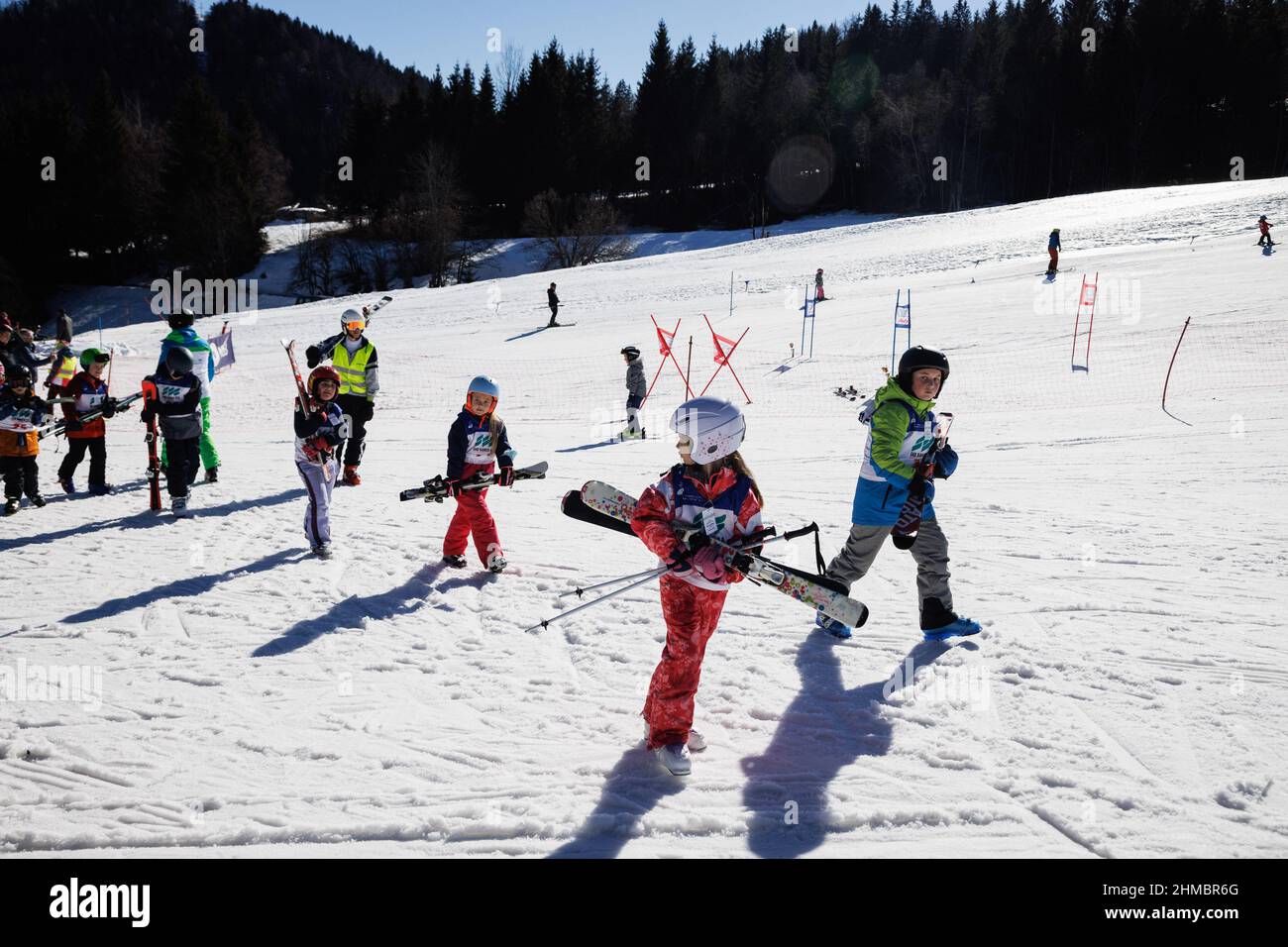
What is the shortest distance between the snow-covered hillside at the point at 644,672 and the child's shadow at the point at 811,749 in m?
0.02

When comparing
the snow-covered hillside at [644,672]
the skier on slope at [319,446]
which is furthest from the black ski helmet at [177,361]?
the skier on slope at [319,446]

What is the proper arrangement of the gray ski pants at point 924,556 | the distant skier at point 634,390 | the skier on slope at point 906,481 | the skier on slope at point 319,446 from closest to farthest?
the skier on slope at point 906,481, the gray ski pants at point 924,556, the skier on slope at point 319,446, the distant skier at point 634,390

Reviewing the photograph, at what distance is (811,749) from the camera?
4.13m

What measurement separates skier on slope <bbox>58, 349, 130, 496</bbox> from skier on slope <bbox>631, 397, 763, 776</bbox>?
317 inches

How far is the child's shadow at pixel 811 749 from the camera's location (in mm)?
3523

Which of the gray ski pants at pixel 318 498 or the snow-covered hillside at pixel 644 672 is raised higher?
the gray ski pants at pixel 318 498

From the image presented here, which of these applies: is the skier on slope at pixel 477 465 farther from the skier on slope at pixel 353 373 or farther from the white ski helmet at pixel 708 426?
the skier on slope at pixel 353 373

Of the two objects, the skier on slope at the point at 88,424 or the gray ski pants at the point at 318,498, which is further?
the skier on slope at the point at 88,424

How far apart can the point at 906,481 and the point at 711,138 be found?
59613 millimetres

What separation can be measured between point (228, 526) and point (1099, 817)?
7.64m

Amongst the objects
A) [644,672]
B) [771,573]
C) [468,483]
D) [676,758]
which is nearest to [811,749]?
[676,758]

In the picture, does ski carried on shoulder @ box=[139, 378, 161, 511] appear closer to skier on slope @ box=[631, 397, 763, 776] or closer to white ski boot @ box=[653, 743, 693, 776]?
skier on slope @ box=[631, 397, 763, 776]

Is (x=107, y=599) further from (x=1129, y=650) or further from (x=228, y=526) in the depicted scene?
(x=1129, y=650)

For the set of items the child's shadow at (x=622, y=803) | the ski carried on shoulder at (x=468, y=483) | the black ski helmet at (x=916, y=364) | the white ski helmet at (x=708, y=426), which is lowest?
the child's shadow at (x=622, y=803)
